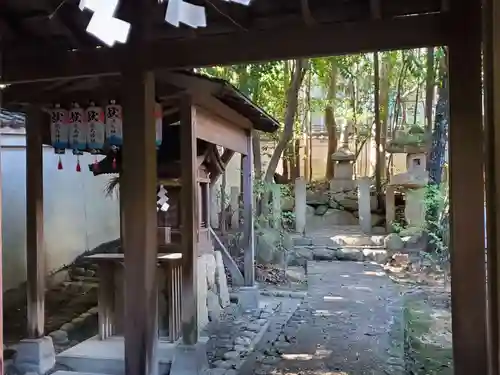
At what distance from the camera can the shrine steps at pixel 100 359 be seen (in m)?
5.62

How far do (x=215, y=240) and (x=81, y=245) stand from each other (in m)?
3.49

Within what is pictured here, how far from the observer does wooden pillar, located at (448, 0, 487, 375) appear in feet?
11.4

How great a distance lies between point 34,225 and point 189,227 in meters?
1.90

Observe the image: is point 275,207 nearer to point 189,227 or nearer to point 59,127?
point 189,227

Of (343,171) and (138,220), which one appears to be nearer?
(138,220)

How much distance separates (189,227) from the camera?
5652 millimetres

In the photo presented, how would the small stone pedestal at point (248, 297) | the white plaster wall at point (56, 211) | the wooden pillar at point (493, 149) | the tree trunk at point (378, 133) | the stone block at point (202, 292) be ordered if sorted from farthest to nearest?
1. the tree trunk at point (378, 133)
2. the white plaster wall at point (56, 211)
3. the small stone pedestal at point (248, 297)
4. the stone block at point (202, 292)
5. the wooden pillar at point (493, 149)

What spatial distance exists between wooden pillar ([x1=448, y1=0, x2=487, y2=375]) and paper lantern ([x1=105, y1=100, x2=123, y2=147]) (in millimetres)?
3585

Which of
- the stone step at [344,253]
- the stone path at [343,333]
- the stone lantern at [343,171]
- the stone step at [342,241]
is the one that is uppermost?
the stone lantern at [343,171]

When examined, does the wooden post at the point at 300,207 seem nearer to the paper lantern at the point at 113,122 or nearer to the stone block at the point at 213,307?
the stone block at the point at 213,307

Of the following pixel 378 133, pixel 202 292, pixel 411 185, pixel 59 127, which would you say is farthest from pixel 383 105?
pixel 59 127

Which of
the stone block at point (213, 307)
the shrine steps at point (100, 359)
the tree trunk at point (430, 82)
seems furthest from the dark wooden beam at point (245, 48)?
the tree trunk at point (430, 82)

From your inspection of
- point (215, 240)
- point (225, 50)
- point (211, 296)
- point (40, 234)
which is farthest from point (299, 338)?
point (225, 50)

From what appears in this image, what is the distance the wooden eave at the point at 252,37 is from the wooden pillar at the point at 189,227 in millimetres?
1480
